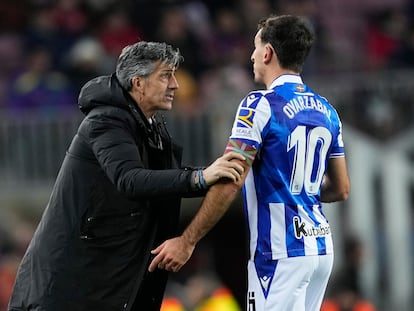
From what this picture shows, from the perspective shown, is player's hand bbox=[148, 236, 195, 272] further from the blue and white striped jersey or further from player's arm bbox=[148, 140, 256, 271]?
the blue and white striped jersey

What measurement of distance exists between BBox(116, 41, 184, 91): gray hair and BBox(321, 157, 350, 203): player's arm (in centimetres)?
115

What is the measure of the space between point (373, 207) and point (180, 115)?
2382 millimetres

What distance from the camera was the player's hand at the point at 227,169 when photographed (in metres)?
6.87

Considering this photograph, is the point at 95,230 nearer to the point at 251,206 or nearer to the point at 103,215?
the point at 103,215

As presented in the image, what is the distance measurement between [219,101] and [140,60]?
710 centimetres

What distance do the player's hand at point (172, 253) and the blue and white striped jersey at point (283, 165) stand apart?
0.38m

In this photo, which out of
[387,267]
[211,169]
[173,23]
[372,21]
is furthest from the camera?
[372,21]

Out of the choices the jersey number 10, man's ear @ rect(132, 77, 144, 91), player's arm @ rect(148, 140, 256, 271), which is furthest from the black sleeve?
the jersey number 10

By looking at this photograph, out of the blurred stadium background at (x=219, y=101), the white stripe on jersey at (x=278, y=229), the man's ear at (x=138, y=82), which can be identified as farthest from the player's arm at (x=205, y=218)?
the blurred stadium background at (x=219, y=101)

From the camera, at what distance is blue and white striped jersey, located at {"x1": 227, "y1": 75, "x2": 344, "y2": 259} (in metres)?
6.96

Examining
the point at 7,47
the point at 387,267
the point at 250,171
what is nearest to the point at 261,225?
the point at 250,171

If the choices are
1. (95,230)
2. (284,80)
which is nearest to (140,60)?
(284,80)

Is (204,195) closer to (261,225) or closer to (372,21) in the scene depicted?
(261,225)

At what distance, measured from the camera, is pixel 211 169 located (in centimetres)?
698
